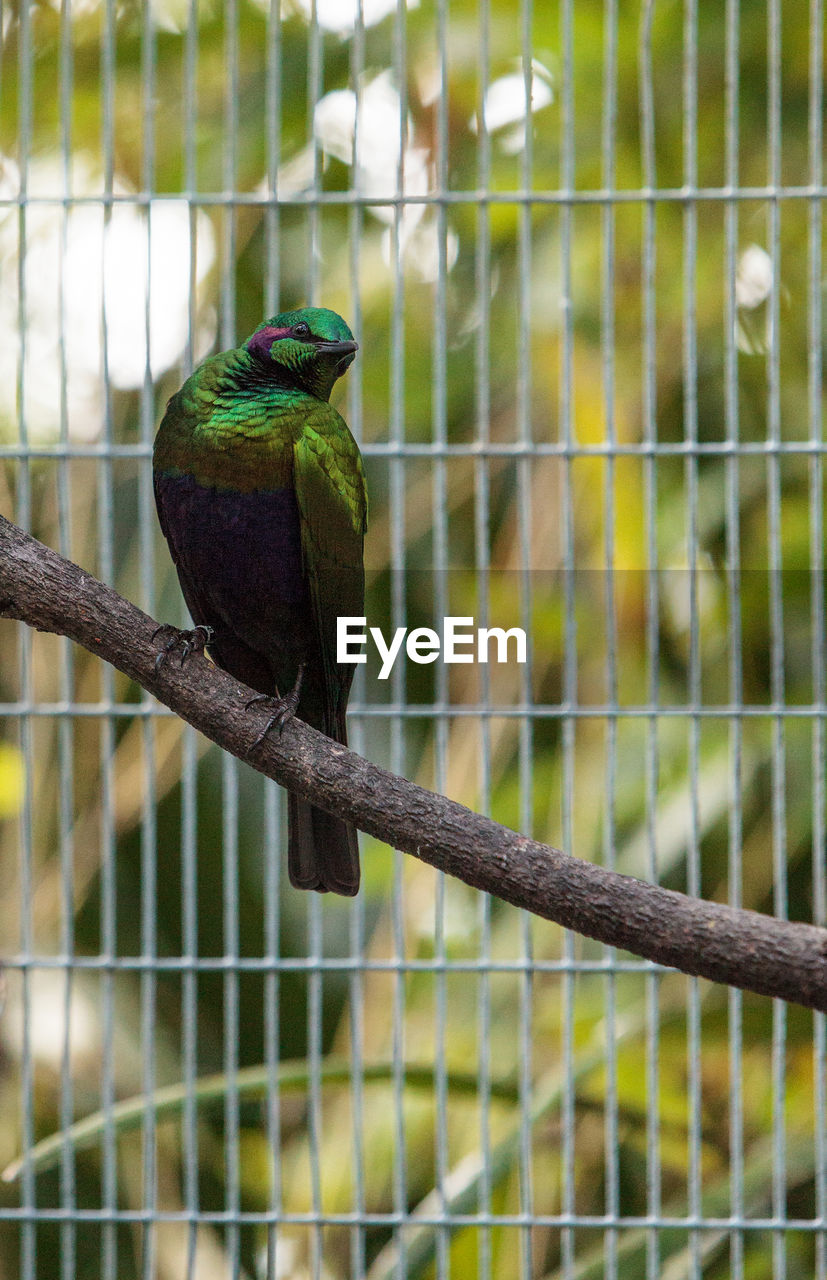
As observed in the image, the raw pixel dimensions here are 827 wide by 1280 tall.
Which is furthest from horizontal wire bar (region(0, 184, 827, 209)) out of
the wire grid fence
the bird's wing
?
the bird's wing

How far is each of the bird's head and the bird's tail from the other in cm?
47

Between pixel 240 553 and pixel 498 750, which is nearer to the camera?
→ pixel 240 553

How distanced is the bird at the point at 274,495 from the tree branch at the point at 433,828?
0.14m

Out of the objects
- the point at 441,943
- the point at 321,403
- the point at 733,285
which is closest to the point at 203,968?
the point at 441,943

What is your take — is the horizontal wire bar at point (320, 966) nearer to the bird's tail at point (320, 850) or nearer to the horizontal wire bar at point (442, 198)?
the bird's tail at point (320, 850)

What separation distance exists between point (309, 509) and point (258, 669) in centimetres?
21

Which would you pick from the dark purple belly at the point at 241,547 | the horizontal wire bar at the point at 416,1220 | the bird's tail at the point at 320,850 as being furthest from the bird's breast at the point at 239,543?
the horizontal wire bar at the point at 416,1220

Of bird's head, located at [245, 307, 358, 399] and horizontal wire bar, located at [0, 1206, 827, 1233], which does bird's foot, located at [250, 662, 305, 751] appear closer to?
bird's head, located at [245, 307, 358, 399]

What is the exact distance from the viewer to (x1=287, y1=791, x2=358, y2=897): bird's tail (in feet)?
4.85

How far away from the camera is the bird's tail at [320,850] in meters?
1.48

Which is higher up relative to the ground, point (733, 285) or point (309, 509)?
point (733, 285)

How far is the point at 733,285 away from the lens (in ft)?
5.71

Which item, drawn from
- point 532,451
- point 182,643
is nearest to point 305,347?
point 182,643

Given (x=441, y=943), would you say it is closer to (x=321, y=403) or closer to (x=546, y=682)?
(x=321, y=403)
